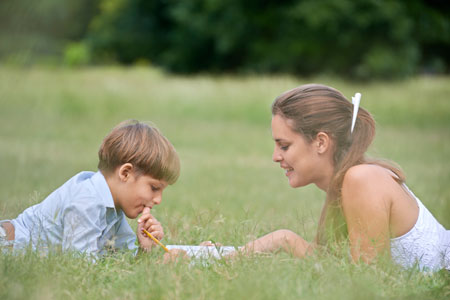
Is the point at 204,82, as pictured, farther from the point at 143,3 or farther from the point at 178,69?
the point at 143,3

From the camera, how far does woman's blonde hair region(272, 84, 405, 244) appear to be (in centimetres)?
336

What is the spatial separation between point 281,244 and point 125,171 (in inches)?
39.0

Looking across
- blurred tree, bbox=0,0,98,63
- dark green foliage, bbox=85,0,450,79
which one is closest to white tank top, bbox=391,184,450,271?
blurred tree, bbox=0,0,98,63

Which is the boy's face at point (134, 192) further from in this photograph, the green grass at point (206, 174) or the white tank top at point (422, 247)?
the white tank top at point (422, 247)

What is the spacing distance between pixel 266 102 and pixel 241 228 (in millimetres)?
11097

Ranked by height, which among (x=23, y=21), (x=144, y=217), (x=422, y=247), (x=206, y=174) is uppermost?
(x=23, y=21)

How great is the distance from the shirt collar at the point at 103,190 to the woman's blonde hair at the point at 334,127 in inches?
44.7

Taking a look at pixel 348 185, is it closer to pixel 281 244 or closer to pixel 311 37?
pixel 281 244

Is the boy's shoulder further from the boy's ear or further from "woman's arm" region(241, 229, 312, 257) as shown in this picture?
"woman's arm" region(241, 229, 312, 257)

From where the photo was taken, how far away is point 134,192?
131 inches

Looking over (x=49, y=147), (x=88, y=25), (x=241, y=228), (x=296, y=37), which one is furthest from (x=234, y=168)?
(x=88, y=25)

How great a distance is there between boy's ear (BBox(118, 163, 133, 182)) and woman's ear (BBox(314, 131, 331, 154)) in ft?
3.60

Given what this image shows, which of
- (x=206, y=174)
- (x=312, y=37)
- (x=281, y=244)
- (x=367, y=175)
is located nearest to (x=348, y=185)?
(x=367, y=175)

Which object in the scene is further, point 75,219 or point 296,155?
point 296,155
